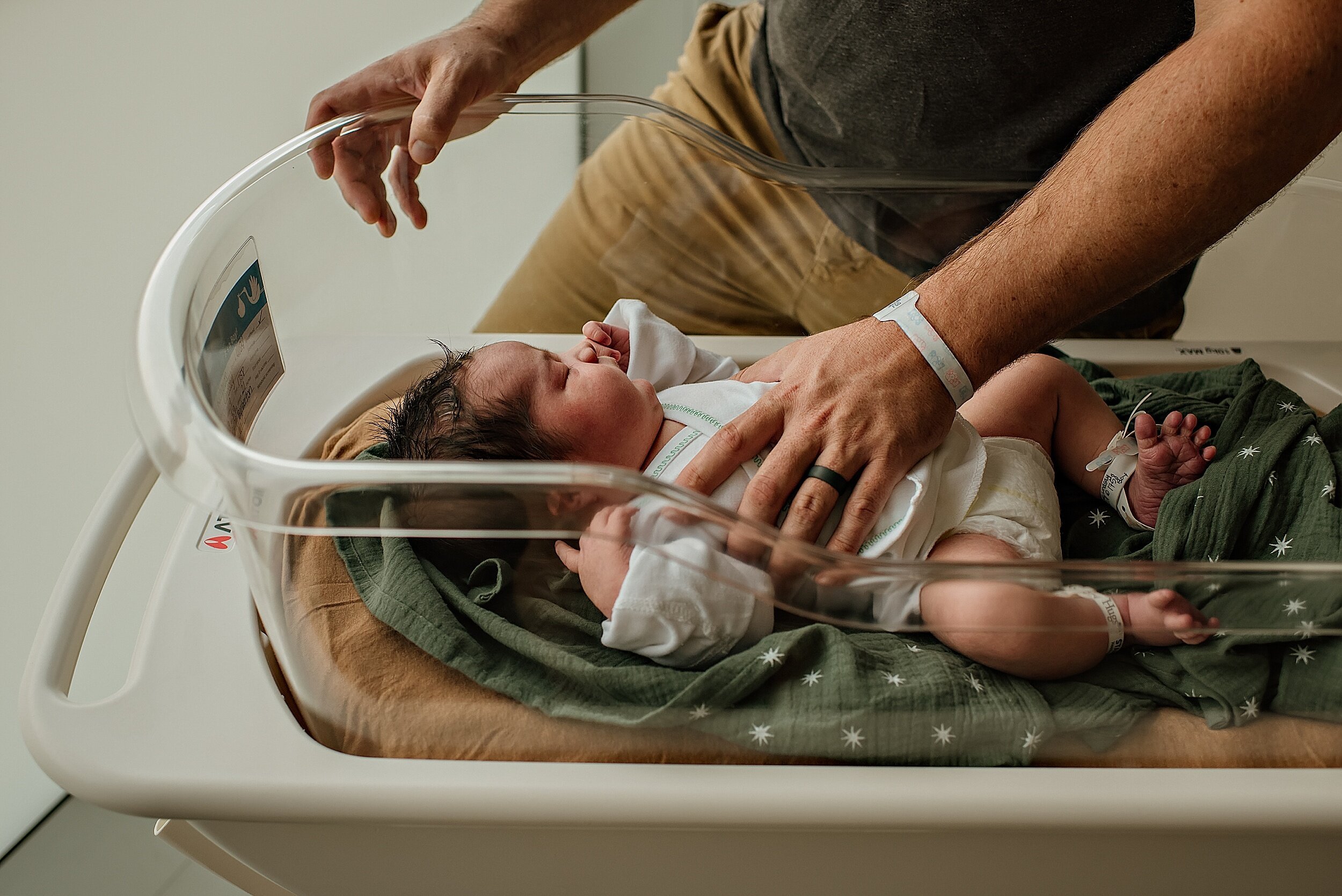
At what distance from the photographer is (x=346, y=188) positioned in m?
0.80

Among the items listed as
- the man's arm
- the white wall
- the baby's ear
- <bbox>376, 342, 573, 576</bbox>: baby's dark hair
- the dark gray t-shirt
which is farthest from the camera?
the white wall

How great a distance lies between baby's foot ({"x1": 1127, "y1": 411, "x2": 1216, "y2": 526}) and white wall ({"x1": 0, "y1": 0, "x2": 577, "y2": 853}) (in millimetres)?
1112

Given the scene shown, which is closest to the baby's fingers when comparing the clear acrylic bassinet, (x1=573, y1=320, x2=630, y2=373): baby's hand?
(x1=573, y1=320, x2=630, y2=373): baby's hand

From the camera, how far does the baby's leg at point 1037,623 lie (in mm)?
560

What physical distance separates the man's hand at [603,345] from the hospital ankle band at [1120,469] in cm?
41

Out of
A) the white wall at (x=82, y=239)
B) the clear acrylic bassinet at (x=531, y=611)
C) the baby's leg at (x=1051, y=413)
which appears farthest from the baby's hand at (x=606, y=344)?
the white wall at (x=82, y=239)

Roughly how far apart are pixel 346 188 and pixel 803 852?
0.61m

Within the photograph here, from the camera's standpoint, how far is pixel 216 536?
29.1 inches

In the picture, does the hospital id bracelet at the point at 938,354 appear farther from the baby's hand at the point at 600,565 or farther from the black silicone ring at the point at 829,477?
the baby's hand at the point at 600,565

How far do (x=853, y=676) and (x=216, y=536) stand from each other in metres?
0.48

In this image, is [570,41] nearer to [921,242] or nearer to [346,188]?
[346,188]

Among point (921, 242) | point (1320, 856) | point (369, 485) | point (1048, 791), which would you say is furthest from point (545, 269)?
point (1320, 856)

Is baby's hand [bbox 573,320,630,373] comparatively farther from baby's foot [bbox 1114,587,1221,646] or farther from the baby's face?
baby's foot [bbox 1114,587,1221,646]

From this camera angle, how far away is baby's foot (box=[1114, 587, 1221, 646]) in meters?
0.56
